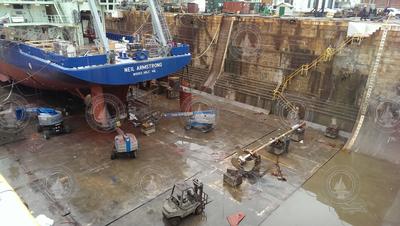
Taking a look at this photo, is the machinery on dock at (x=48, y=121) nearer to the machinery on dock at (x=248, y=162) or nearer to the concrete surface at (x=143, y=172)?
the concrete surface at (x=143, y=172)

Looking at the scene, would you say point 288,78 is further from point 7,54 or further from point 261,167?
point 7,54

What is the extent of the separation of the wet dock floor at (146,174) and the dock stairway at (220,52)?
6.47m

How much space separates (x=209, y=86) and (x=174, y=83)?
2520 millimetres

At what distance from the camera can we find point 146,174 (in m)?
10.4

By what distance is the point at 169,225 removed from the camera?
8023mm

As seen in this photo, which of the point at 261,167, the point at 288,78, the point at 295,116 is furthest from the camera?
the point at 288,78

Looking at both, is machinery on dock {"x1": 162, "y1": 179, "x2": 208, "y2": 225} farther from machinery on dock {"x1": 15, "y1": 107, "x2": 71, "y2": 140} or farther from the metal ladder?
the metal ladder

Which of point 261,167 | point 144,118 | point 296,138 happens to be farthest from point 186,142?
point 296,138

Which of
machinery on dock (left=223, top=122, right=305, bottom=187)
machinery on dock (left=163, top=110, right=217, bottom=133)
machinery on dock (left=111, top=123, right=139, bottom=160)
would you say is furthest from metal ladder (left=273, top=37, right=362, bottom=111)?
machinery on dock (left=111, top=123, right=139, bottom=160)

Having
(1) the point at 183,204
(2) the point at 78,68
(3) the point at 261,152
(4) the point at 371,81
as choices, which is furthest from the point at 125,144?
(4) the point at 371,81

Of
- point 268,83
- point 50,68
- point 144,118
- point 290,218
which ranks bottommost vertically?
point 290,218

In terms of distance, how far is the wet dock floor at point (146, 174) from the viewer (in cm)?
856

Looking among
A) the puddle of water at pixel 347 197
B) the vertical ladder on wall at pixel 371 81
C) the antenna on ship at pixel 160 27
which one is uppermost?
the antenna on ship at pixel 160 27

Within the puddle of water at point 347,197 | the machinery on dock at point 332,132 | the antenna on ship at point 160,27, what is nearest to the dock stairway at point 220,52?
the antenna on ship at point 160,27
